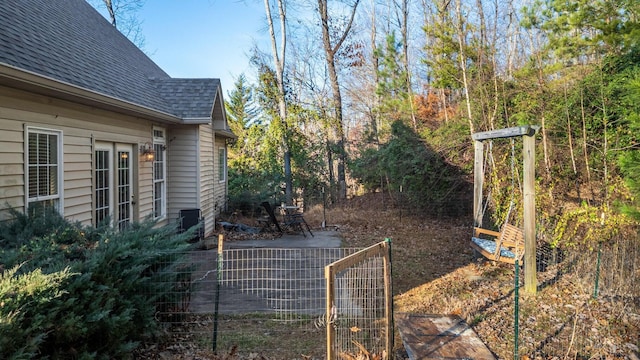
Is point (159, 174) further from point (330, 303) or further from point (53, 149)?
point (330, 303)

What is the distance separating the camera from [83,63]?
19.9 feet

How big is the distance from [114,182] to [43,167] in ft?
5.79

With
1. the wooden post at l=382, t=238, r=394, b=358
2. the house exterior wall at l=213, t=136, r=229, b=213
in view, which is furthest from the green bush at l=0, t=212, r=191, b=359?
the house exterior wall at l=213, t=136, r=229, b=213

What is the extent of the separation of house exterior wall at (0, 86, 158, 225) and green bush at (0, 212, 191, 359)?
60 centimetres

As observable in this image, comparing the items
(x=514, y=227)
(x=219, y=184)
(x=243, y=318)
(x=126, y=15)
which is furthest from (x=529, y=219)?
(x=126, y=15)

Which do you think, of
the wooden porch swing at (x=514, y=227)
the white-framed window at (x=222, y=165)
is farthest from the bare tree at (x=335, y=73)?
the wooden porch swing at (x=514, y=227)

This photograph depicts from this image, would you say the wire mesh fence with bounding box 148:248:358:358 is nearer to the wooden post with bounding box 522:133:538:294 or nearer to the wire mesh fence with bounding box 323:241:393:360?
the wire mesh fence with bounding box 323:241:393:360

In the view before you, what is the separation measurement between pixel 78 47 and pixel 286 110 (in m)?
7.95

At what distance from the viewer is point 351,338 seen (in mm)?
3824

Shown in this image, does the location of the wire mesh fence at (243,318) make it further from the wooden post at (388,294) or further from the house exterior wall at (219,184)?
the house exterior wall at (219,184)

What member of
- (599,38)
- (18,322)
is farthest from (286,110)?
(18,322)

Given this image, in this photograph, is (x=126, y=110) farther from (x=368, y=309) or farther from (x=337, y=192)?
(x=337, y=192)

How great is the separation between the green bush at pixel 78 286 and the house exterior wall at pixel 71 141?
60 centimetres

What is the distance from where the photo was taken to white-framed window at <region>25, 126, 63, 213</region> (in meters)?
4.60
